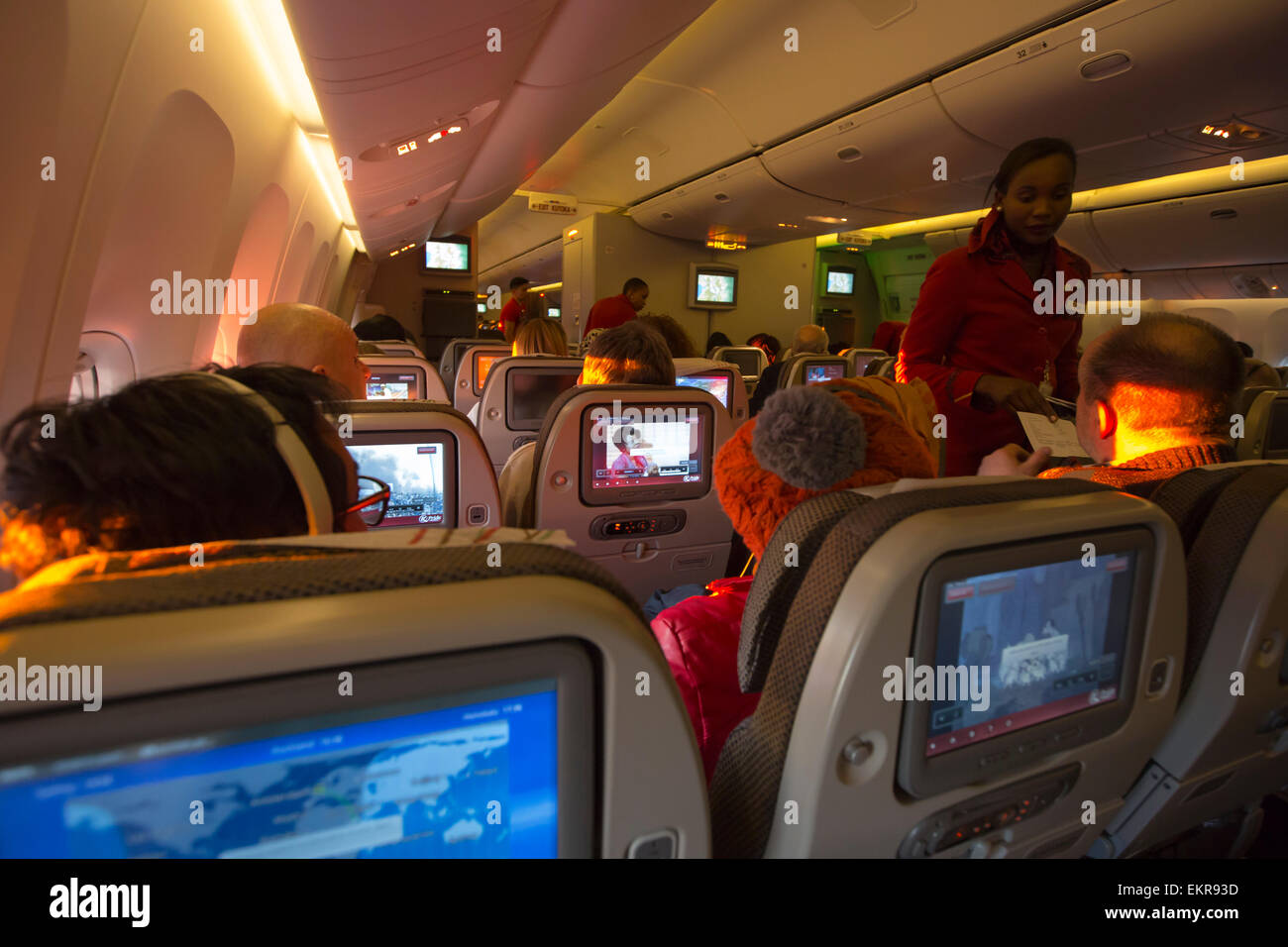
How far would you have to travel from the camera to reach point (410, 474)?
78.4 inches

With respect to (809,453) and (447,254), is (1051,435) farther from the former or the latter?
(447,254)

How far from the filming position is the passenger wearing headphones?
2.12 feet

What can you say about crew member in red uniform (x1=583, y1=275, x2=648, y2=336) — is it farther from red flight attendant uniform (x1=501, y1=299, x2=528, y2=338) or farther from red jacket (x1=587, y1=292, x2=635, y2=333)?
red flight attendant uniform (x1=501, y1=299, x2=528, y2=338)

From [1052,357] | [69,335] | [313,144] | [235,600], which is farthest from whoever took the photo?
[313,144]

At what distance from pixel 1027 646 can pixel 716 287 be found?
11954mm

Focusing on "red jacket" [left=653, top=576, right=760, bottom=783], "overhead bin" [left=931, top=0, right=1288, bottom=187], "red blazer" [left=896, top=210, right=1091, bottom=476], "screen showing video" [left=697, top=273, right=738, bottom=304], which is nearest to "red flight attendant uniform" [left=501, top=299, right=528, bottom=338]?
"screen showing video" [left=697, top=273, right=738, bottom=304]

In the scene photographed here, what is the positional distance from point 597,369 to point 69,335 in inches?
79.3

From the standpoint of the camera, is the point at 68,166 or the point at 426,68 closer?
the point at 68,166

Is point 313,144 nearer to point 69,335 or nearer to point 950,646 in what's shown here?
point 69,335

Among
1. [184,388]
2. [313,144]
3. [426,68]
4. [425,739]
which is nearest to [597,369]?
[426,68]

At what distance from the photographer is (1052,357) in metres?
2.06

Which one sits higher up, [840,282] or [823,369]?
[840,282]

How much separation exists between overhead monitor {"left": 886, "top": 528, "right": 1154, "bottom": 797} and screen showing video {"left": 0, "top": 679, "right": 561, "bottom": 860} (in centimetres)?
43

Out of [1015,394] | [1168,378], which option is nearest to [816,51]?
[1015,394]
